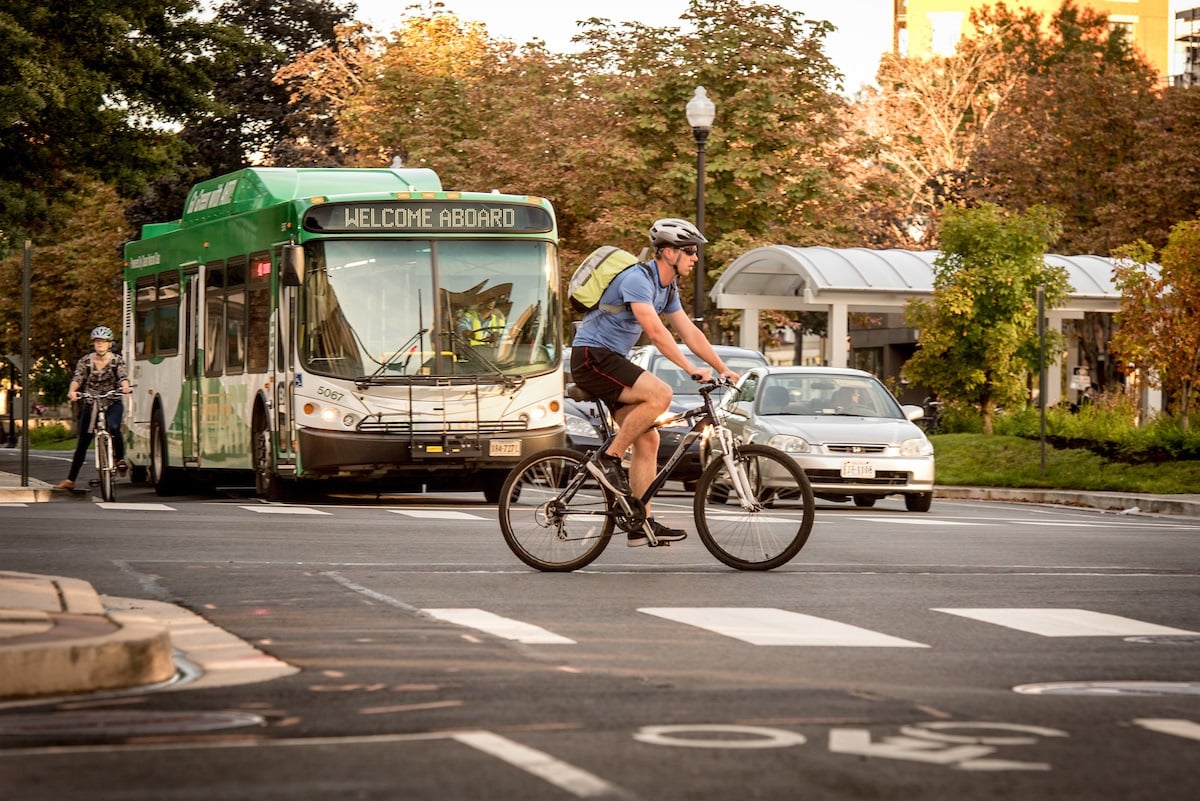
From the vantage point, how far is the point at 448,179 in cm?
5597

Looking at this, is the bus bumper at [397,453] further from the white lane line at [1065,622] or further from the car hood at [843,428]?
the white lane line at [1065,622]

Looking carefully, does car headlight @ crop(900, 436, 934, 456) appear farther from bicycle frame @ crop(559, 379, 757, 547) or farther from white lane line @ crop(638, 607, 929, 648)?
white lane line @ crop(638, 607, 929, 648)

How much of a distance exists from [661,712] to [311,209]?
49.3ft

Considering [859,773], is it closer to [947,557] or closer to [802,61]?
[947,557]

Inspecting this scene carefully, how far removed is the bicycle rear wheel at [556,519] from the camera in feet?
40.7

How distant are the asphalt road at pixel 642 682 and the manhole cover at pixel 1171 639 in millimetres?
38

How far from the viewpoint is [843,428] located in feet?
76.2

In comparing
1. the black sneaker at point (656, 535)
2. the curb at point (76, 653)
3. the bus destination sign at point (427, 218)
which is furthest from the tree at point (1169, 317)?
the curb at point (76, 653)

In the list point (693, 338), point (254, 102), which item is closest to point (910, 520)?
point (693, 338)

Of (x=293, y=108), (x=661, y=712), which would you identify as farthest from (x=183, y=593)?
(x=293, y=108)

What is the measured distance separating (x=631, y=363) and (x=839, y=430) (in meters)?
11.1

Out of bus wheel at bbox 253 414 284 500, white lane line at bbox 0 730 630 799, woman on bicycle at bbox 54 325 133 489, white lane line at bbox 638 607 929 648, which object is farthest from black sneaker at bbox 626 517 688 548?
woman on bicycle at bbox 54 325 133 489

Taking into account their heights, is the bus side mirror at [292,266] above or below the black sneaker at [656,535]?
above

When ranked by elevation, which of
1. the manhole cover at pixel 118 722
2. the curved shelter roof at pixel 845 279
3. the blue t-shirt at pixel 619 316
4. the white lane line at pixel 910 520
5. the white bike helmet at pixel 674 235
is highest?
the curved shelter roof at pixel 845 279
